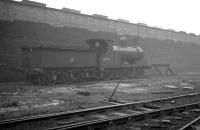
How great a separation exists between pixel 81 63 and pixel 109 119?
1073 centimetres

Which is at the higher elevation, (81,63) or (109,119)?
(81,63)

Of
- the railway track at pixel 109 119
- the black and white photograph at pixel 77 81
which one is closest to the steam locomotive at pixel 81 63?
the black and white photograph at pixel 77 81

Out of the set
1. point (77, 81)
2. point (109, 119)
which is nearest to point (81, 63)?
point (77, 81)

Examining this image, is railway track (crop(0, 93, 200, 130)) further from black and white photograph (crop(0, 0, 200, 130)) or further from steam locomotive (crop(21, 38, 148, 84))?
steam locomotive (crop(21, 38, 148, 84))

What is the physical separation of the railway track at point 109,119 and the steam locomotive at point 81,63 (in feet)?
26.0

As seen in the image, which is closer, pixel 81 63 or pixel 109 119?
pixel 109 119

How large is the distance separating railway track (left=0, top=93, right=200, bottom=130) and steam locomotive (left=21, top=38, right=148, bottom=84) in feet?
26.0

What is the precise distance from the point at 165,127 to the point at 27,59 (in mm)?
11251

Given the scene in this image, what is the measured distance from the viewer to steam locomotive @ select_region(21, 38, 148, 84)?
14266 mm

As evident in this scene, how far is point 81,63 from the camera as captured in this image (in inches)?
645

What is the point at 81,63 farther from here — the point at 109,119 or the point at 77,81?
the point at 109,119

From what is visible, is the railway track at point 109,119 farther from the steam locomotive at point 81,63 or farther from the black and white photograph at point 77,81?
the steam locomotive at point 81,63


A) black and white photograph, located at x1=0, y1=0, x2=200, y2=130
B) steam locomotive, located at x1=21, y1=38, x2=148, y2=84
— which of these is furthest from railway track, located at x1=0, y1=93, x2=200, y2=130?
steam locomotive, located at x1=21, y1=38, x2=148, y2=84

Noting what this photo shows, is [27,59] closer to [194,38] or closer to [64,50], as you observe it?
[64,50]
